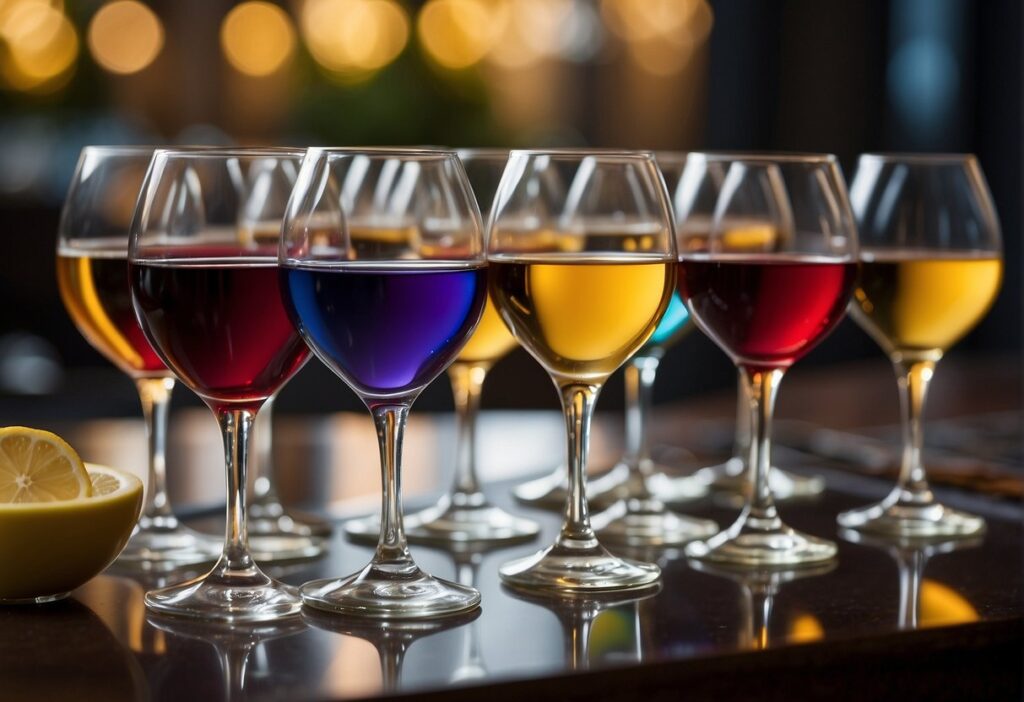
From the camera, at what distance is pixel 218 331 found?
1.08 meters

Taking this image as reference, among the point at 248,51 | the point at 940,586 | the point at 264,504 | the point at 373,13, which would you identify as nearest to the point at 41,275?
the point at 248,51

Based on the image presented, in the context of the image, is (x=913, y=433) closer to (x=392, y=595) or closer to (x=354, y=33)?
(x=392, y=595)

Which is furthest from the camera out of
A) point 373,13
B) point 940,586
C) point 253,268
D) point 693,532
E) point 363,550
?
point 373,13

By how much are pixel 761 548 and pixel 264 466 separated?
497mm

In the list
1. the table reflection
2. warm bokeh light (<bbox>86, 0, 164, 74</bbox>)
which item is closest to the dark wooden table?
the table reflection

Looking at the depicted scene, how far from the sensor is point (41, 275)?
5.95m

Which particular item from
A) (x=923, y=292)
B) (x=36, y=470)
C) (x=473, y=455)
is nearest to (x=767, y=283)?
(x=923, y=292)

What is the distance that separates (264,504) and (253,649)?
0.45 meters

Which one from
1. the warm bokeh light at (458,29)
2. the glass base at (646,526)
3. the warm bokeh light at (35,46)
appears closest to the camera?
the glass base at (646,526)

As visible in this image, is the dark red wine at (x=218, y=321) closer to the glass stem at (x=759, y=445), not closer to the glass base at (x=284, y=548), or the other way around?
the glass base at (x=284, y=548)

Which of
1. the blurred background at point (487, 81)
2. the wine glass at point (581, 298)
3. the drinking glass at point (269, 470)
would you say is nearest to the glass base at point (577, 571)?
the wine glass at point (581, 298)

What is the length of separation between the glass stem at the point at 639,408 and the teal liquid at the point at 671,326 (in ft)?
0.07

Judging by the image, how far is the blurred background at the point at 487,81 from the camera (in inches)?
238

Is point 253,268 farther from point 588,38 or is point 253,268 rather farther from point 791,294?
point 588,38
